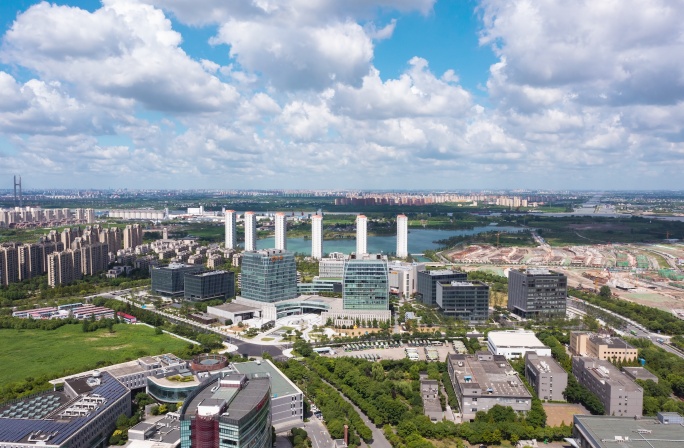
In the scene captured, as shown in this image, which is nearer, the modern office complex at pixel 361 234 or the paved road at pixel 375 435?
the paved road at pixel 375 435

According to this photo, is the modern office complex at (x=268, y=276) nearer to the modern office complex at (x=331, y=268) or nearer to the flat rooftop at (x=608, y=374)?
the modern office complex at (x=331, y=268)

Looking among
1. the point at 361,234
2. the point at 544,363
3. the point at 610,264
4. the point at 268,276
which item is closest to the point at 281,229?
the point at 361,234

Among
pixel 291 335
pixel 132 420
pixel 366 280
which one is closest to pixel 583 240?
pixel 366 280

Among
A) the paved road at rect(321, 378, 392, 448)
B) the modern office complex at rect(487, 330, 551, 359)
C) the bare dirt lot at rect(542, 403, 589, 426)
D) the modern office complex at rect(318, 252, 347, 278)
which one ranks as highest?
the modern office complex at rect(318, 252, 347, 278)

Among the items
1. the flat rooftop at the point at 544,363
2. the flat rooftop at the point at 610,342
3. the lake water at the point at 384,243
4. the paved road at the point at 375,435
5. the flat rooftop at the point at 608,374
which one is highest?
the lake water at the point at 384,243

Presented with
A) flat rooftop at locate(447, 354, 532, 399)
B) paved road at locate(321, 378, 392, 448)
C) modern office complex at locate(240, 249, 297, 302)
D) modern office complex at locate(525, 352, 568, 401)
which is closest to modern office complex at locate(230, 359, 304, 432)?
paved road at locate(321, 378, 392, 448)

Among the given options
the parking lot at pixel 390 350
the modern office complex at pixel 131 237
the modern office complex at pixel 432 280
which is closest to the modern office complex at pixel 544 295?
the modern office complex at pixel 432 280

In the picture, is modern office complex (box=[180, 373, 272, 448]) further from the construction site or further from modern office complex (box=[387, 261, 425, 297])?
the construction site
